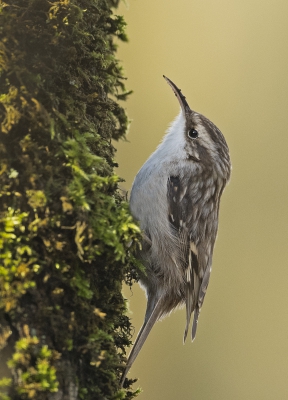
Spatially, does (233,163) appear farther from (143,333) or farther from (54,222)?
(54,222)

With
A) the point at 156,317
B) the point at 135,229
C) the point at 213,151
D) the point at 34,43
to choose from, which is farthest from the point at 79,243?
the point at 213,151

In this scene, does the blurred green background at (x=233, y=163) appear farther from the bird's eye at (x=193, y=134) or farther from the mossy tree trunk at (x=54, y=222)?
the mossy tree trunk at (x=54, y=222)

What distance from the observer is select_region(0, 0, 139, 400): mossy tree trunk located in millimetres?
1642

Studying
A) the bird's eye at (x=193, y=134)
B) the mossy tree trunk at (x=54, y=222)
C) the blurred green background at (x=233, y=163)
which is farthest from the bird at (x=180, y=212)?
the blurred green background at (x=233, y=163)

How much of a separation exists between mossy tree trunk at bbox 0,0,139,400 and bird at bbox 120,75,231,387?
2.32 ft

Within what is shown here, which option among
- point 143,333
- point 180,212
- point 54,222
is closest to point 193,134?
point 180,212

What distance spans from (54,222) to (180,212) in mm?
1249

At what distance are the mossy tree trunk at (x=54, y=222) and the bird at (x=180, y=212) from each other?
0.71 metres

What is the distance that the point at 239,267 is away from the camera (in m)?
6.06

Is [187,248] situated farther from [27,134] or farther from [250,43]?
[250,43]

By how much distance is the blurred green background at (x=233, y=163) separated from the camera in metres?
5.61

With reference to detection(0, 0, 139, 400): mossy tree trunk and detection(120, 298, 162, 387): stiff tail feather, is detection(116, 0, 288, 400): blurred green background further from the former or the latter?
detection(0, 0, 139, 400): mossy tree trunk

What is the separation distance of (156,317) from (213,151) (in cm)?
98

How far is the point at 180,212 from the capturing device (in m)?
2.89
